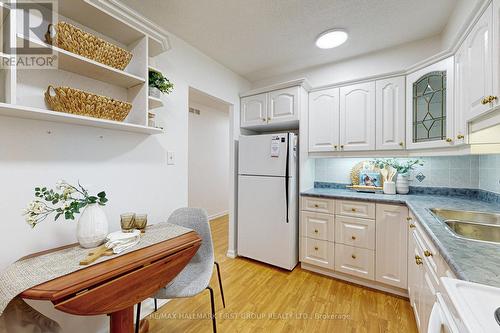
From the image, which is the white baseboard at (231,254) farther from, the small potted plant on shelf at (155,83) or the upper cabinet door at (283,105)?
the small potted plant on shelf at (155,83)

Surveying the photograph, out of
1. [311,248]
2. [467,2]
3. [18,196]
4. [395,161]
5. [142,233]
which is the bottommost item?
[311,248]

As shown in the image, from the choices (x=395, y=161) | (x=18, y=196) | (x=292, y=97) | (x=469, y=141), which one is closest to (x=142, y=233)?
(x=18, y=196)

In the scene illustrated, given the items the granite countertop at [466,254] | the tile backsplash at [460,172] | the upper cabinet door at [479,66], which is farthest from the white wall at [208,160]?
the upper cabinet door at [479,66]

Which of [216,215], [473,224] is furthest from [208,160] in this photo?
[473,224]

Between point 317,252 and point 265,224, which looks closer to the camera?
point 317,252

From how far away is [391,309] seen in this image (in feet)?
5.93

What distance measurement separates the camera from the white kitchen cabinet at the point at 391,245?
75.2 inches

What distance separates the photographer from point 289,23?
74.9 inches

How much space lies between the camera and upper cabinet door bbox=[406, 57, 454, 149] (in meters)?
1.76

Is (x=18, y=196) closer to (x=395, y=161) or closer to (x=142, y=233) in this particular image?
(x=142, y=233)

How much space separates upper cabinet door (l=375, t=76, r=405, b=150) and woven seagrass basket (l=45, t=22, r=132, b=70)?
95.1 inches

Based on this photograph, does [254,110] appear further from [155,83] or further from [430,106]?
[430,106]

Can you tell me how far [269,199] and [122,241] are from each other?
165 centimetres

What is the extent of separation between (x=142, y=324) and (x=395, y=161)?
2.98 metres
